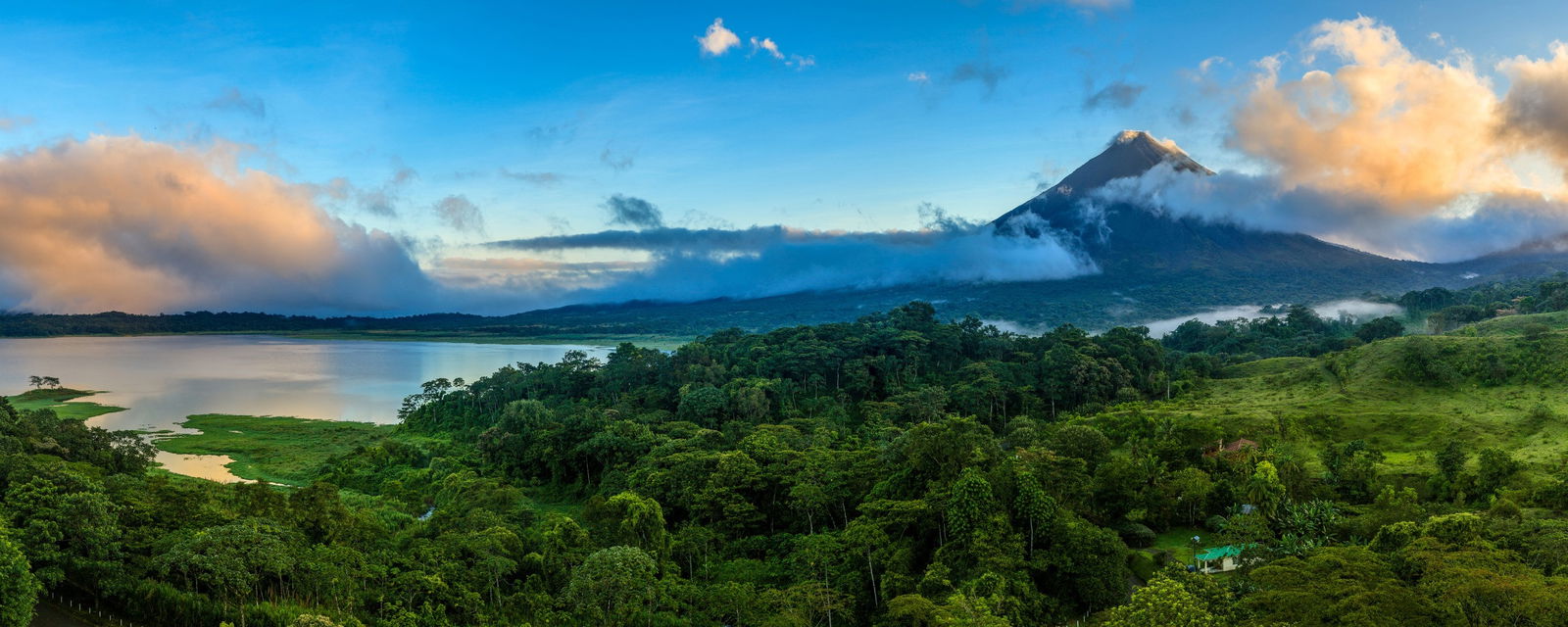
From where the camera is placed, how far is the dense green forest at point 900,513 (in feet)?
43.2

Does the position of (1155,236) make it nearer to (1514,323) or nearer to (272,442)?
(1514,323)

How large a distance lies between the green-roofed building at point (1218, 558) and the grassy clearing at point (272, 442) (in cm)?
3277

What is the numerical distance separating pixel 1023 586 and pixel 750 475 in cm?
903

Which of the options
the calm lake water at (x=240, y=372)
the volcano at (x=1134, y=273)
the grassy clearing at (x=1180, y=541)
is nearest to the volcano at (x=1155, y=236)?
the volcano at (x=1134, y=273)

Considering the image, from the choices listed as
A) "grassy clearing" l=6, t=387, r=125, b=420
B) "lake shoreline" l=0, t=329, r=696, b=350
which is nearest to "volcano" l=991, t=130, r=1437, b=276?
"lake shoreline" l=0, t=329, r=696, b=350

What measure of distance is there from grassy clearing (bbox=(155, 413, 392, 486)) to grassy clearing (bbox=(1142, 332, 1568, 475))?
3733 centimetres

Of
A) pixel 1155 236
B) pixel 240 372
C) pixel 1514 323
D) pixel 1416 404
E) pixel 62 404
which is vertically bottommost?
pixel 62 404

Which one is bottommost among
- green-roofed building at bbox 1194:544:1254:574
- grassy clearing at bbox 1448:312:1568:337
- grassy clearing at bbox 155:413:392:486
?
grassy clearing at bbox 155:413:392:486

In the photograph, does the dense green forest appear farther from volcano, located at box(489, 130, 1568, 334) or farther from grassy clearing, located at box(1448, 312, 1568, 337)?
volcano, located at box(489, 130, 1568, 334)

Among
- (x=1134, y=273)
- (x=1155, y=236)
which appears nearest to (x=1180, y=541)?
(x=1134, y=273)

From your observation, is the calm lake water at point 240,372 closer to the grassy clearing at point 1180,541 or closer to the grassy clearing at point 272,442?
the grassy clearing at point 272,442

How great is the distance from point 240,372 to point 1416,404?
95496 mm

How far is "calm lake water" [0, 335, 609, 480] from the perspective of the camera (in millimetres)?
52656

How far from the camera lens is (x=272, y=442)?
41.8 metres
